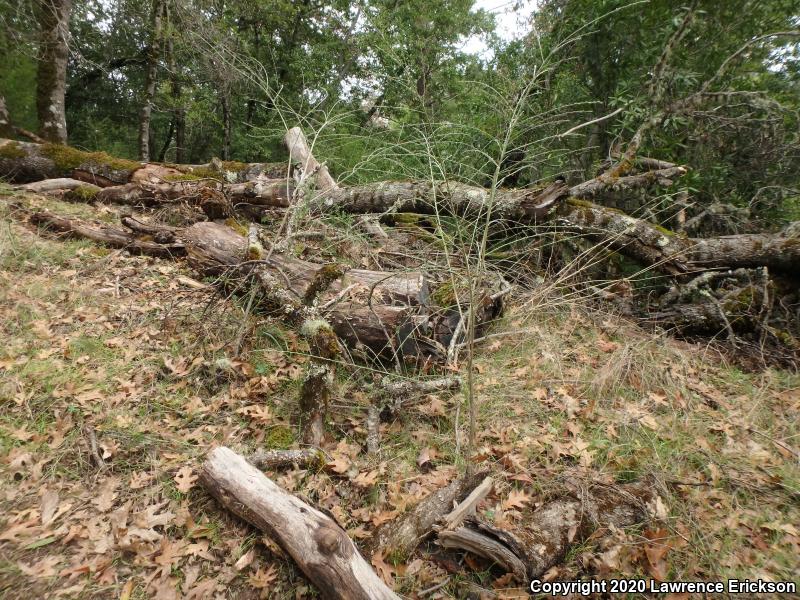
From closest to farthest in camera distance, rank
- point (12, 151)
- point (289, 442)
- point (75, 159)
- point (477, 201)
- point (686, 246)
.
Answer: point (289, 442) < point (686, 246) < point (477, 201) < point (12, 151) < point (75, 159)

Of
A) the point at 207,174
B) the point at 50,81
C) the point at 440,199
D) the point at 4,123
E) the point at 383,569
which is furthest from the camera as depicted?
the point at 50,81

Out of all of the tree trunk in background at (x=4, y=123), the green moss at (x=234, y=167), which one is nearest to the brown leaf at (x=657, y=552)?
the green moss at (x=234, y=167)

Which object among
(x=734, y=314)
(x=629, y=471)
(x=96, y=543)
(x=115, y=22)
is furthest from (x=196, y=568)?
(x=115, y=22)

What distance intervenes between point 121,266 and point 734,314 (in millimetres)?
7100

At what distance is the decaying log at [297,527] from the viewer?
6.04 ft

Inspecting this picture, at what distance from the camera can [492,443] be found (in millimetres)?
2900

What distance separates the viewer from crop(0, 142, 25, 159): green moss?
637cm

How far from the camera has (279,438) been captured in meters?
2.84

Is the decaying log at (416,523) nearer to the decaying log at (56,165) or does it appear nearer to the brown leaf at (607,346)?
the brown leaf at (607,346)

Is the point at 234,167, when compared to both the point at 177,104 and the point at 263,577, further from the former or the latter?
the point at 263,577

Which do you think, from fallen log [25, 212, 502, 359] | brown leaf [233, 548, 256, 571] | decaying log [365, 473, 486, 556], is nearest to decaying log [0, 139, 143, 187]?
fallen log [25, 212, 502, 359]

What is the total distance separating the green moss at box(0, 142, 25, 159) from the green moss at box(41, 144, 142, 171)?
0.29 metres

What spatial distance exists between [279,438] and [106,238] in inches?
159

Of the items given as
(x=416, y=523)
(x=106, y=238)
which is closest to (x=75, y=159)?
(x=106, y=238)
